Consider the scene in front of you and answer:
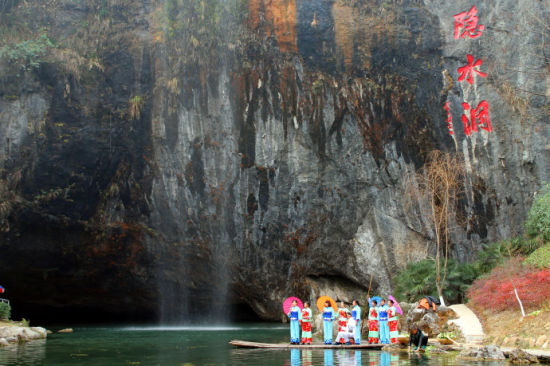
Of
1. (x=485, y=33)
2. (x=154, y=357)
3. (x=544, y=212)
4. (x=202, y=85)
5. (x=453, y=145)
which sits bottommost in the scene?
(x=154, y=357)

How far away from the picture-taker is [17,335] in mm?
14375

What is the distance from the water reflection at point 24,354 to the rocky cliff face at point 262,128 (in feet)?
26.2

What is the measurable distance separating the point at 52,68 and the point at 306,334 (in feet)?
46.3

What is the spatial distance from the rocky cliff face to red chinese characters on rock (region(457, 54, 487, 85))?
7.1 inches

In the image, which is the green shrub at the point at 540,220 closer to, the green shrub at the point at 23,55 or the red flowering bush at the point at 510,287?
the red flowering bush at the point at 510,287

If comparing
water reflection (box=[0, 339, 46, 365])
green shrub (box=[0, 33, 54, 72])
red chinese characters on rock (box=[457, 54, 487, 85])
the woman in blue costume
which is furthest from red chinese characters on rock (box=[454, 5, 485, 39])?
water reflection (box=[0, 339, 46, 365])

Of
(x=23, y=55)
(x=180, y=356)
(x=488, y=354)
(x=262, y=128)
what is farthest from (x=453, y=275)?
(x=23, y=55)

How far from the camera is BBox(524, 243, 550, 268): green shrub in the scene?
46.5 feet

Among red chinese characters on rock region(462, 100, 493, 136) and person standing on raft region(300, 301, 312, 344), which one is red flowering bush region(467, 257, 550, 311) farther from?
red chinese characters on rock region(462, 100, 493, 136)

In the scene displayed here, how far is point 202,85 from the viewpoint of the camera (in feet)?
68.5

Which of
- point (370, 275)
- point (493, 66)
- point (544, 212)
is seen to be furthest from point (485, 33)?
point (370, 275)

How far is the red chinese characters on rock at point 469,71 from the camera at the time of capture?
68.1 ft

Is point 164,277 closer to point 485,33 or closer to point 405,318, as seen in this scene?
point 405,318

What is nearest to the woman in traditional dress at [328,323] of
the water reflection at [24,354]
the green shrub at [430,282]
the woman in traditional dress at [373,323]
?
the woman in traditional dress at [373,323]
